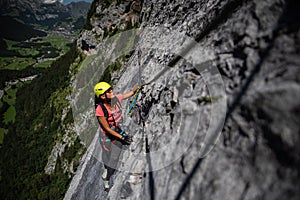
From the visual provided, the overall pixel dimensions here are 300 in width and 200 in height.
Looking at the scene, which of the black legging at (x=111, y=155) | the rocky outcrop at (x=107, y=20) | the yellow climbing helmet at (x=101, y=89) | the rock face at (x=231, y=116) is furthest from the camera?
the rocky outcrop at (x=107, y=20)

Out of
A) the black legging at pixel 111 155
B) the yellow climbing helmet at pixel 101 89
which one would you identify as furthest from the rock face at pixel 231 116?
the yellow climbing helmet at pixel 101 89

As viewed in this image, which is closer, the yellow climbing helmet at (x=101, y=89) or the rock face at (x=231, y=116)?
the rock face at (x=231, y=116)

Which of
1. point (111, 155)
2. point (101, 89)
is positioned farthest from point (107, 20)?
point (101, 89)

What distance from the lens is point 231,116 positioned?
12.8ft

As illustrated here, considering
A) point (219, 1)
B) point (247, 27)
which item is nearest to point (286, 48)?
point (247, 27)

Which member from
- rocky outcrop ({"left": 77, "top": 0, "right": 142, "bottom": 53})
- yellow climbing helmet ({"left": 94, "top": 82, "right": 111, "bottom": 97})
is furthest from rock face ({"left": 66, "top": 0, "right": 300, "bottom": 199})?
rocky outcrop ({"left": 77, "top": 0, "right": 142, "bottom": 53})

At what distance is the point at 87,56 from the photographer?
89.9m

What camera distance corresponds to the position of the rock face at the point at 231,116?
10.1 feet

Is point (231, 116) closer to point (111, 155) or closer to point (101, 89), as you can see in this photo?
point (101, 89)

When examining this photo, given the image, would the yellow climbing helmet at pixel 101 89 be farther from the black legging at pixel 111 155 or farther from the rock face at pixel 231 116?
the black legging at pixel 111 155

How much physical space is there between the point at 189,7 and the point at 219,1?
270cm

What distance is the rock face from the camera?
10.1ft

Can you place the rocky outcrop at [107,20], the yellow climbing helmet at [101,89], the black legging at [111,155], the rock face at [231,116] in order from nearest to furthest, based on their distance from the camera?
the rock face at [231,116] < the yellow climbing helmet at [101,89] < the black legging at [111,155] < the rocky outcrop at [107,20]

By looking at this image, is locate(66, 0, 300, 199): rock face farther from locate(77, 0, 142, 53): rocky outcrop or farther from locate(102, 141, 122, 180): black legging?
locate(77, 0, 142, 53): rocky outcrop
